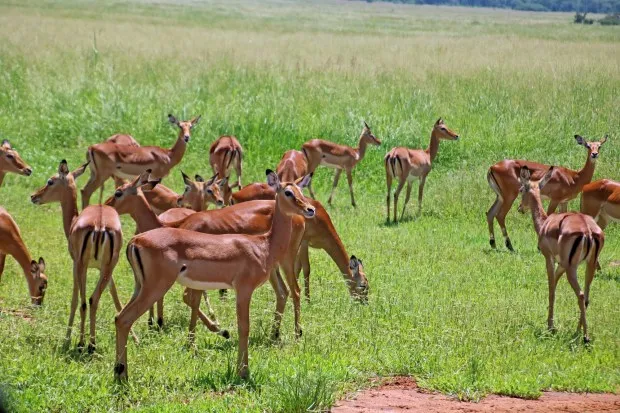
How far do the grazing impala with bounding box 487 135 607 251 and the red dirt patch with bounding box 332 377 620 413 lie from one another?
6.05 m

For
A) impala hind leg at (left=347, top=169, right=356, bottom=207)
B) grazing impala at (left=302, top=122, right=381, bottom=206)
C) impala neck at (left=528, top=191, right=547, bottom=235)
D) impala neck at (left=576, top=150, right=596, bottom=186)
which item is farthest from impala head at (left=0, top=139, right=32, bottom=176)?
impala neck at (left=576, top=150, right=596, bottom=186)

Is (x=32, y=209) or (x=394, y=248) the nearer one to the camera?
(x=394, y=248)

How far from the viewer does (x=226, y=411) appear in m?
6.23

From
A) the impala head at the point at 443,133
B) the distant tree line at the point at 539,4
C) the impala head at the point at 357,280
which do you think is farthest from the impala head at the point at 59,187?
the distant tree line at the point at 539,4

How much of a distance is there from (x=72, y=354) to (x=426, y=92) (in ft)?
49.7

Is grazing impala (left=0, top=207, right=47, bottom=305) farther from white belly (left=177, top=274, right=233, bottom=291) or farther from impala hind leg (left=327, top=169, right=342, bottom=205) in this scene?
impala hind leg (left=327, top=169, right=342, bottom=205)

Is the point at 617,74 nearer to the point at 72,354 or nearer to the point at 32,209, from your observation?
the point at 32,209

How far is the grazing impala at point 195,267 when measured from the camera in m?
6.74

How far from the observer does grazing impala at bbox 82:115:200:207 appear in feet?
45.7

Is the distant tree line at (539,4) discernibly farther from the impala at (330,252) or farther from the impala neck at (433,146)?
the impala at (330,252)

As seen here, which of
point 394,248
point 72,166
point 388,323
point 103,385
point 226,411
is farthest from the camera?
point 72,166

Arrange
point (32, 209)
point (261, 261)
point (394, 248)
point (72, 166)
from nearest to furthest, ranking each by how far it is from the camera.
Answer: point (261, 261) → point (394, 248) → point (32, 209) → point (72, 166)

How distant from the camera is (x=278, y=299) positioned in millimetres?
8328

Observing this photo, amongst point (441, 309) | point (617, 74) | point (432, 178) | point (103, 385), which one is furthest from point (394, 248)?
point (617, 74)
